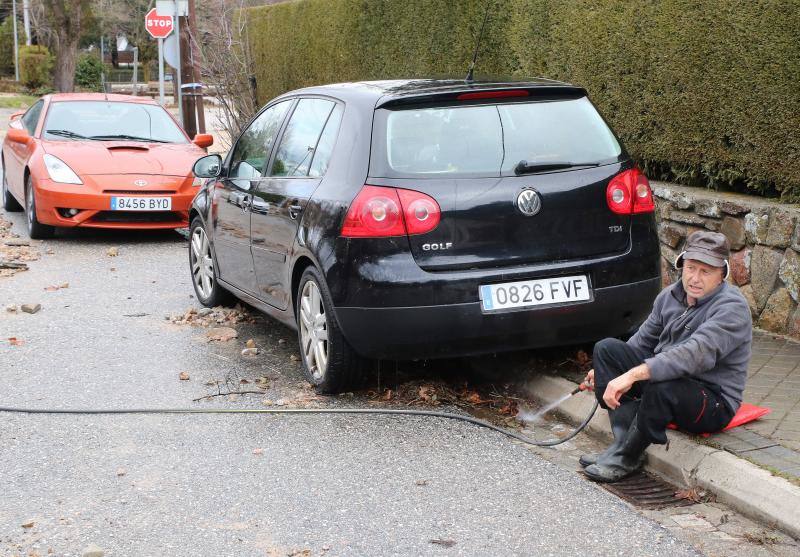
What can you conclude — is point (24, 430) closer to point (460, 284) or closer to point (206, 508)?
point (206, 508)

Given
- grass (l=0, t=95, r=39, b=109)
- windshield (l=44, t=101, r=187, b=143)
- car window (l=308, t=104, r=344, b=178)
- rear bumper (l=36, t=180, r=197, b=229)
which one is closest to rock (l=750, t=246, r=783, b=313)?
car window (l=308, t=104, r=344, b=178)

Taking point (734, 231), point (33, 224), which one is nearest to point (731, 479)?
point (734, 231)

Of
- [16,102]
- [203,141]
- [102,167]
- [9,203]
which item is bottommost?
[9,203]

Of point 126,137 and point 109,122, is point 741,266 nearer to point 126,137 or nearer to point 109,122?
point 126,137

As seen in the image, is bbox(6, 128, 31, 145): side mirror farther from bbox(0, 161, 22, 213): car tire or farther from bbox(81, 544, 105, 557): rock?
bbox(81, 544, 105, 557): rock

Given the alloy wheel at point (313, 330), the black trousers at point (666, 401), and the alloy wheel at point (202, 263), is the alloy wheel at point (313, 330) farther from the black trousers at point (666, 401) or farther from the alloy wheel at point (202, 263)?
the alloy wheel at point (202, 263)

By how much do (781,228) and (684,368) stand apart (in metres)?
2.77

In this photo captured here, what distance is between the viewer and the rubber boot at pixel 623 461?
4652mm

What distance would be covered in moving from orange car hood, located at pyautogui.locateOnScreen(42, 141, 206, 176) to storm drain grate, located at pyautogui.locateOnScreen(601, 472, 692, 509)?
8.09 m

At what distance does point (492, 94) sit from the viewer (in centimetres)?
579

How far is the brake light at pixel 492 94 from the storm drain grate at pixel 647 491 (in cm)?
218

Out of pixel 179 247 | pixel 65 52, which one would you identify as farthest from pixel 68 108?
pixel 65 52

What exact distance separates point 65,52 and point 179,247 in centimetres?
3362

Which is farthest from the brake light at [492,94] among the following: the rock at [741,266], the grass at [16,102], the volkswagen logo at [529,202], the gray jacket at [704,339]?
the grass at [16,102]
